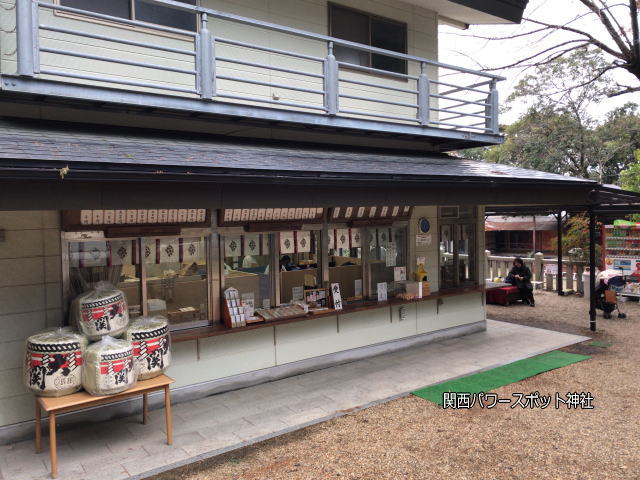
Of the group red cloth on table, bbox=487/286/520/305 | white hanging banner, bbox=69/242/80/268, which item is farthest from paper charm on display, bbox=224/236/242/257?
red cloth on table, bbox=487/286/520/305

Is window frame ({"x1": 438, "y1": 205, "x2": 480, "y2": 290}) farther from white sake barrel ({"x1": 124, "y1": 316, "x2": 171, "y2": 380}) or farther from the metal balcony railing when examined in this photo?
white sake barrel ({"x1": 124, "y1": 316, "x2": 171, "y2": 380})

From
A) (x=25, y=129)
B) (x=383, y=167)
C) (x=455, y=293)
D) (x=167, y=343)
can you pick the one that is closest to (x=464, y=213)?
(x=455, y=293)

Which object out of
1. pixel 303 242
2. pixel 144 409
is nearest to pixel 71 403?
pixel 144 409

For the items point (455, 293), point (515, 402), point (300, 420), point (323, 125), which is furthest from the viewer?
point (455, 293)

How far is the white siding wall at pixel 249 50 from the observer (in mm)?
6816

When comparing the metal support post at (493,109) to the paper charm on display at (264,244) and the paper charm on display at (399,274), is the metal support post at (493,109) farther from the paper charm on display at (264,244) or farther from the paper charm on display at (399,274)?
the paper charm on display at (264,244)

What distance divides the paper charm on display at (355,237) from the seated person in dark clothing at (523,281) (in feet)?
25.0

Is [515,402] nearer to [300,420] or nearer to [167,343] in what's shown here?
[300,420]

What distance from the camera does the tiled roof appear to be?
4895 mm

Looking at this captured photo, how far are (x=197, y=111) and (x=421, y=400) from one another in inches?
214

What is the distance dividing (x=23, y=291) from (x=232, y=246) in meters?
3.00

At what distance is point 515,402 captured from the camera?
274 inches

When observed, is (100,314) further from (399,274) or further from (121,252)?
(399,274)

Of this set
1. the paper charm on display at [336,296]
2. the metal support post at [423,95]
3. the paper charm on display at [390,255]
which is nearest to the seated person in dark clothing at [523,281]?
the paper charm on display at [390,255]
